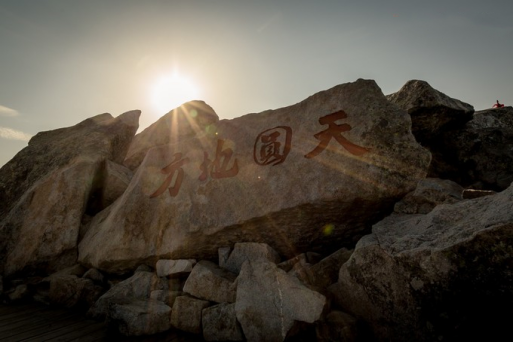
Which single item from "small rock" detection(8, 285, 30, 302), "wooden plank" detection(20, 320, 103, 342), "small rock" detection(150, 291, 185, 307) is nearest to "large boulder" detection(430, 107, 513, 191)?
"small rock" detection(150, 291, 185, 307)

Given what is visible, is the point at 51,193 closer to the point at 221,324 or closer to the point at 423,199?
the point at 221,324

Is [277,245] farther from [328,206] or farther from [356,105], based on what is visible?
[356,105]

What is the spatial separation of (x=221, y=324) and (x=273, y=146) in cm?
295

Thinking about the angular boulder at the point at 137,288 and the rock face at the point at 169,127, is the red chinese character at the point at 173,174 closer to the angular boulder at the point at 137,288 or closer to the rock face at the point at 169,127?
the angular boulder at the point at 137,288

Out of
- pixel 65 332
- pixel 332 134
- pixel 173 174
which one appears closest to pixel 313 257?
pixel 332 134

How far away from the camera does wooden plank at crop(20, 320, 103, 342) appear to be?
12.0 ft

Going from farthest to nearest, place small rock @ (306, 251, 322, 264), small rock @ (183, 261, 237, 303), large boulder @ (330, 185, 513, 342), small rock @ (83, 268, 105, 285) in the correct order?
small rock @ (83, 268, 105, 285) → small rock @ (306, 251, 322, 264) → small rock @ (183, 261, 237, 303) → large boulder @ (330, 185, 513, 342)

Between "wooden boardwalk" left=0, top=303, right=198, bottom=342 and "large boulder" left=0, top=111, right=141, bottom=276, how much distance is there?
6.12 feet

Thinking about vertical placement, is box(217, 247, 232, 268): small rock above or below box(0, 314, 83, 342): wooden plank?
above

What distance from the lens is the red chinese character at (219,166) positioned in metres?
5.36

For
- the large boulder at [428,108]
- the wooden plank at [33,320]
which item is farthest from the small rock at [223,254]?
the large boulder at [428,108]

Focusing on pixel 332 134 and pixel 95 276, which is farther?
pixel 95 276

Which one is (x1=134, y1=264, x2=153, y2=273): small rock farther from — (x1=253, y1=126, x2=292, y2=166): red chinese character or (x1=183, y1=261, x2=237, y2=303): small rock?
(x1=253, y1=126, x2=292, y2=166): red chinese character

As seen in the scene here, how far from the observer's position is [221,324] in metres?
3.38
